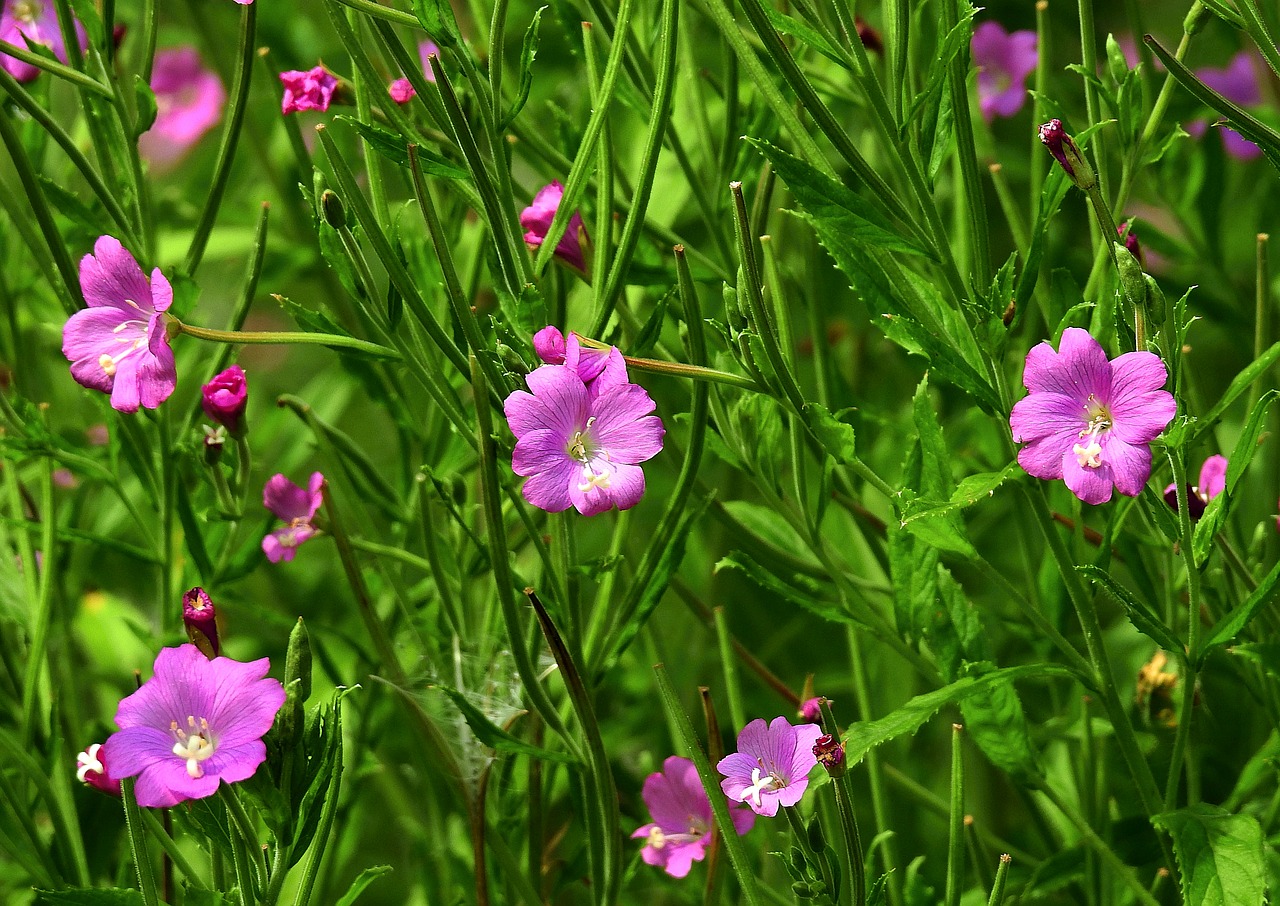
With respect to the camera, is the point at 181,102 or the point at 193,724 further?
the point at 181,102

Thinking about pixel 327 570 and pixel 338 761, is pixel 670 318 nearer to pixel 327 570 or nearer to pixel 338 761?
pixel 338 761

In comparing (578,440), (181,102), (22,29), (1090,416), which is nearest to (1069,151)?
(1090,416)

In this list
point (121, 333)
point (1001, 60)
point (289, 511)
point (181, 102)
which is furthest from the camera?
point (181, 102)

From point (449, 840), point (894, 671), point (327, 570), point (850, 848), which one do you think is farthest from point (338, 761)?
point (327, 570)

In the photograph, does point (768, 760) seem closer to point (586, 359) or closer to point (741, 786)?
point (741, 786)

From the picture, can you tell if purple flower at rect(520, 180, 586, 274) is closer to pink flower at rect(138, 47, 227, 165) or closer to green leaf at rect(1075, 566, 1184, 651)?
green leaf at rect(1075, 566, 1184, 651)

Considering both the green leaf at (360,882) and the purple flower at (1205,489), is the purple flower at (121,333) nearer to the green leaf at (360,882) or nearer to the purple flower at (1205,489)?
the green leaf at (360,882)

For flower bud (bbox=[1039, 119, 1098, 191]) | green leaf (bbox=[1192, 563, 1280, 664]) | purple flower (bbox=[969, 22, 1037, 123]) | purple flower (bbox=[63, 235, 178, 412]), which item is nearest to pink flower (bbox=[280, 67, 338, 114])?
purple flower (bbox=[63, 235, 178, 412])
